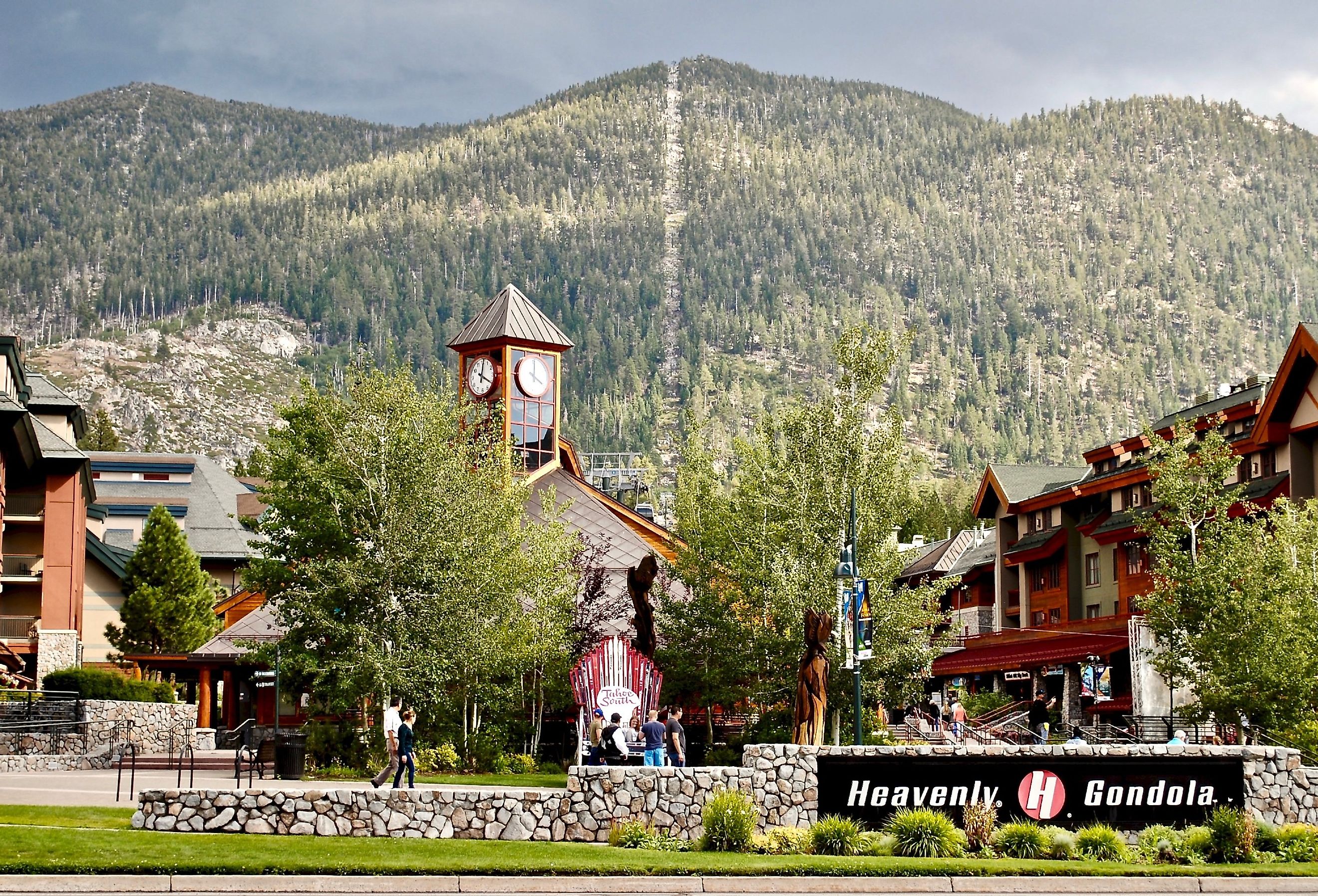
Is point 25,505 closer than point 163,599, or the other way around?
point 25,505

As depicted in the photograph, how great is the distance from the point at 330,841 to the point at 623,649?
652 inches

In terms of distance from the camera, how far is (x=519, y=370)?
6225cm

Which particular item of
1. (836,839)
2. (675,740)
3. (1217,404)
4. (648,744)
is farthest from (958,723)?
(1217,404)

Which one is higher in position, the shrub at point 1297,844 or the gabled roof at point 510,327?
the gabled roof at point 510,327

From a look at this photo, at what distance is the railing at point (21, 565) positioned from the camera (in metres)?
60.8

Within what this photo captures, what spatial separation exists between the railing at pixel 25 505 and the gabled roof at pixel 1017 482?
4556cm

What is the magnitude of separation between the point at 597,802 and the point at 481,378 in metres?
39.5

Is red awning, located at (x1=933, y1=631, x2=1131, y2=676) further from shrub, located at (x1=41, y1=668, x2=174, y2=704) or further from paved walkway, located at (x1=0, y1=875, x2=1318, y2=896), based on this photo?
paved walkway, located at (x1=0, y1=875, x2=1318, y2=896)

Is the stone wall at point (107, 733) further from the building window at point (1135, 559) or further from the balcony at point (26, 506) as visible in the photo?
the building window at point (1135, 559)

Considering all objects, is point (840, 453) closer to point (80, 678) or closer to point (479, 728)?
point (479, 728)

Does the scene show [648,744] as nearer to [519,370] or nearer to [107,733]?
[107,733]

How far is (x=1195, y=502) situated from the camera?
1738 inches

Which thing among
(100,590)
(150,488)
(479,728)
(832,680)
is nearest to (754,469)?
(832,680)

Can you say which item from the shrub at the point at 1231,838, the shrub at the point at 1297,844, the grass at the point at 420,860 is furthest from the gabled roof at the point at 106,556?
the shrub at the point at 1297,844
